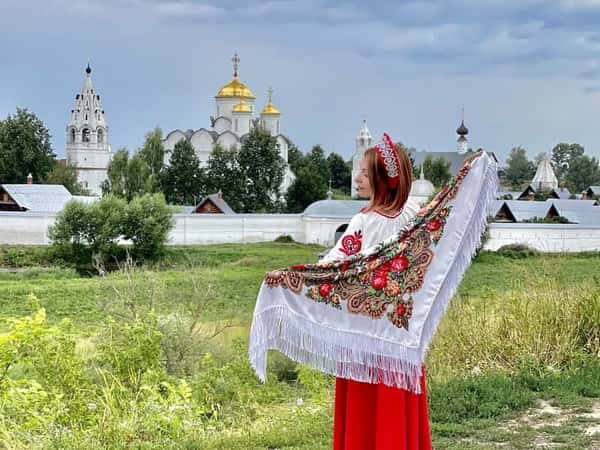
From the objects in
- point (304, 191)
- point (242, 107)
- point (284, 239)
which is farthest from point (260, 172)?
point (242, 107)

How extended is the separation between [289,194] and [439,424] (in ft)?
136

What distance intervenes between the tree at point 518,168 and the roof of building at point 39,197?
185 ft

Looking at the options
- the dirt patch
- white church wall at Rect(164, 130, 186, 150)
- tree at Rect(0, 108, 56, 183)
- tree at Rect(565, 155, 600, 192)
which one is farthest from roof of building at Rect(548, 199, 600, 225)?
tree at Rect(565, 155, 600, 192)

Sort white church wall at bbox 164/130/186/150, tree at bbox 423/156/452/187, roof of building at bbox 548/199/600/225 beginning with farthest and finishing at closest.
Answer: white church wall at bbox 164/130/186/150 → tree at bbox 423/156/452/187 → roof of building at bbox 548/199/600/225

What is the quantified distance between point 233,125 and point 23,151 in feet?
41.1

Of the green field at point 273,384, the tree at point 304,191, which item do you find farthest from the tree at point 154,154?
the green field at point 273,384

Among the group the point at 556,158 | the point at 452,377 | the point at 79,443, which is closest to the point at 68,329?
the point at 79,443

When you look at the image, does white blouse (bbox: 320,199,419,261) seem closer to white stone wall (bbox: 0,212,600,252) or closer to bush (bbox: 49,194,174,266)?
bush (bbox: 49,194,174,266)

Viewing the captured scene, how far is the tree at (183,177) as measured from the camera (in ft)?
148

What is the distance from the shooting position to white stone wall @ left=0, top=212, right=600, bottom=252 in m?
33.2

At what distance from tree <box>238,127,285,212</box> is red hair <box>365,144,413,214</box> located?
4135 centimetres

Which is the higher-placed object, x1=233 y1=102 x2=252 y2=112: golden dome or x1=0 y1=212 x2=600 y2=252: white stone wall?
x1=233 y1=102 x2=252 y2=112: golden dome

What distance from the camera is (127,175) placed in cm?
4269

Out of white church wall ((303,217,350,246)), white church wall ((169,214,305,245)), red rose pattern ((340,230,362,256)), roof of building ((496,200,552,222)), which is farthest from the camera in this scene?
roof of building ((496,200,552,222))
